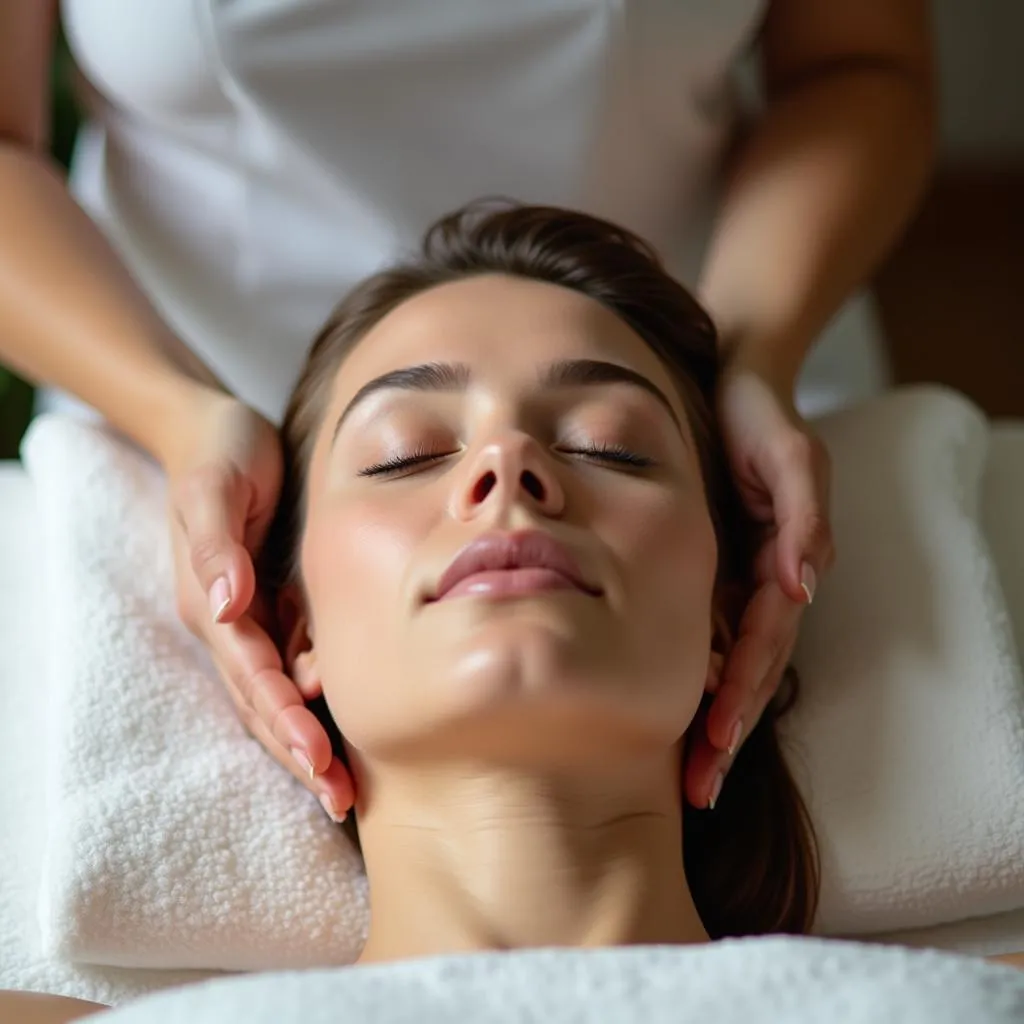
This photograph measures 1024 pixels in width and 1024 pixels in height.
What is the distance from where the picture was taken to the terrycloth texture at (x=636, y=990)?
0.69 meters

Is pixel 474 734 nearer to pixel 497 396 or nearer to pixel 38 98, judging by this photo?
pixel 497 396

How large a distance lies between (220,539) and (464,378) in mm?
213

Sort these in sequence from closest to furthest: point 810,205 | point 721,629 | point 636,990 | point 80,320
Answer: point 636,990, point 721,629, point 80,320, point 810,205

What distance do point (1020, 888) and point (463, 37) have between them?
842mm

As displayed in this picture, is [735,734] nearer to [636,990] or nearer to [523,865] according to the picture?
[523,865]

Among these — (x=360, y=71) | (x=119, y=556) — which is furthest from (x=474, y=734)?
(x=360, y=71)

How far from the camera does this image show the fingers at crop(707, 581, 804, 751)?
3.23 feet

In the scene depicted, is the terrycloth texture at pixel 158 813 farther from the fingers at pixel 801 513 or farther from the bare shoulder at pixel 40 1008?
the fingers at pixel 801 513

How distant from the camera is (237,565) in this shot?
3.19 feet

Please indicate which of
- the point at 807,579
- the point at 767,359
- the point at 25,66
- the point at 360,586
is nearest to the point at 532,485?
the point at 360,586

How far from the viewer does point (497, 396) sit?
38.1 inches

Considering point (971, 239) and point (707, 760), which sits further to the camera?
point (971, 239)

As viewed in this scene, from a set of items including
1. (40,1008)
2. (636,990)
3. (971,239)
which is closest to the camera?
(636,990)

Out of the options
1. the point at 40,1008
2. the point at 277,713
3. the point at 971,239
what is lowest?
the point at 971,239
